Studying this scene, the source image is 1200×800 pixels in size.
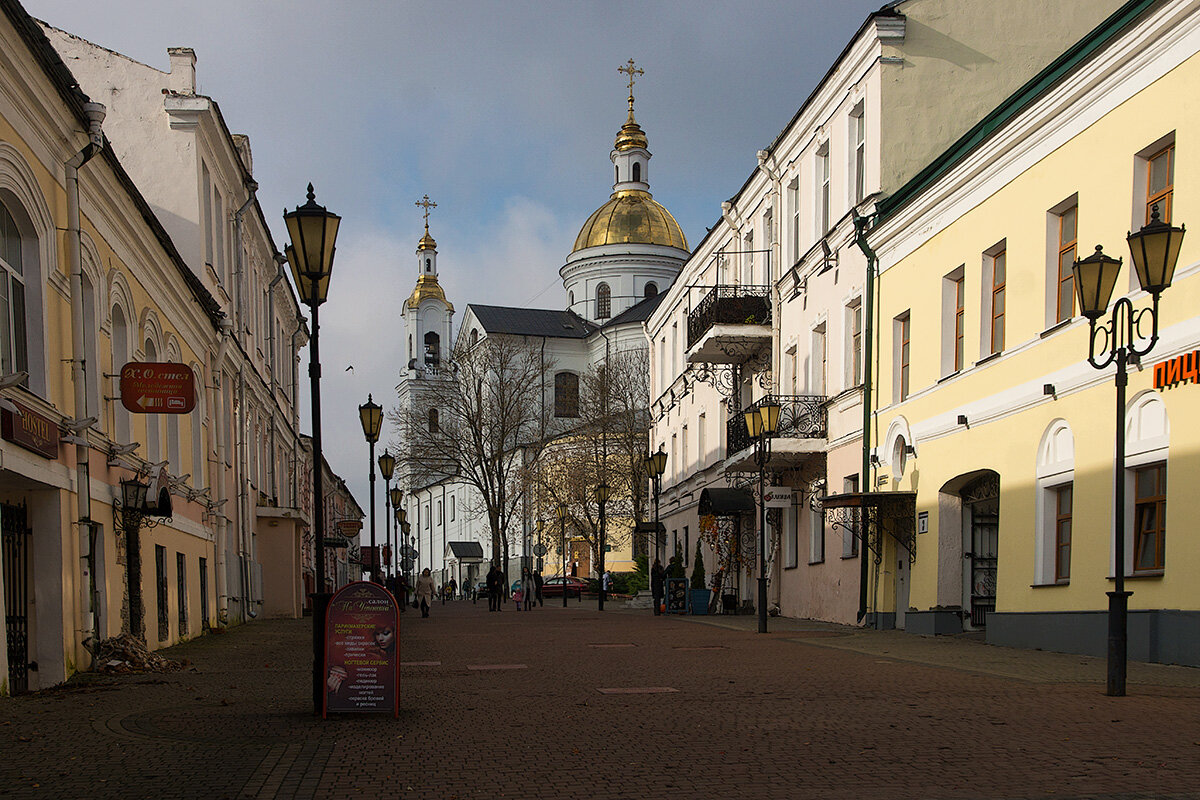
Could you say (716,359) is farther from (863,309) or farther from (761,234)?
(863,309)

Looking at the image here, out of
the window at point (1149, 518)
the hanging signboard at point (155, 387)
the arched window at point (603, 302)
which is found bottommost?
the window at point (1149, 518)

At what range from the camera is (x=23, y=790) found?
7.06m

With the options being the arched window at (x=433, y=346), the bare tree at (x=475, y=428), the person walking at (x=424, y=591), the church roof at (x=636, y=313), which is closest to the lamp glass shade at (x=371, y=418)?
the person walking at (x=424, y=591)

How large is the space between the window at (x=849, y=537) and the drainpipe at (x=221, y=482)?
40.5ft

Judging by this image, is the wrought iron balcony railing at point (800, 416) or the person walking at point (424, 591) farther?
the person walking at point (424, 591)

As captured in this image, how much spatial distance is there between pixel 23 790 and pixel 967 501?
16012 millimetres

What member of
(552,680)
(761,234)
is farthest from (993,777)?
(761,234)

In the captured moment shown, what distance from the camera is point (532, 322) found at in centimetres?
8381

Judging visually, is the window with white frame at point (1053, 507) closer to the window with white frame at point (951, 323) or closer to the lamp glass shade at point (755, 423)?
the window with white frame at point (951, 323)

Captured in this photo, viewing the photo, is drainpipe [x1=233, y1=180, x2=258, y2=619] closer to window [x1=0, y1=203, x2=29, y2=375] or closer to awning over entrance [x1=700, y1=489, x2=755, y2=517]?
awning over entrance [x1=700, y1=489, x2=755, y2=517]

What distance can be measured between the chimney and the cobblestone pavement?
14.1 metres

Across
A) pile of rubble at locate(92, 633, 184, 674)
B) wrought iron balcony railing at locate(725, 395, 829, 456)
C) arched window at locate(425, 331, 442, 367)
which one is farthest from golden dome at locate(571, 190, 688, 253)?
pile of rubble at locate(92, 633, 184, 674)

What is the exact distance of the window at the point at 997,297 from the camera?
1859 cm

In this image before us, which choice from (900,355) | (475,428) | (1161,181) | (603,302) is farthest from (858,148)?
(603,302)
